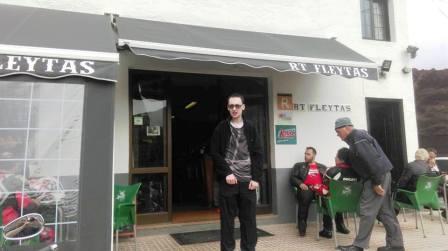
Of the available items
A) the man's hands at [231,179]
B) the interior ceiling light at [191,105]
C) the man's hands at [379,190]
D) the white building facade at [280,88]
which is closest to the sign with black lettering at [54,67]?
the white building facade at [280,88]

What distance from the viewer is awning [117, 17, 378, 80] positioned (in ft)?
18.1

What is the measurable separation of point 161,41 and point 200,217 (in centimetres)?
339

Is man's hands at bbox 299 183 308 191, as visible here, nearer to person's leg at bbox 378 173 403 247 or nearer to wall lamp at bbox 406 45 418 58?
person's leg at bbox 378 173 403 247

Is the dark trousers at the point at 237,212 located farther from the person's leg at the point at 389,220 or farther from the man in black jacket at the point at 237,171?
the person's leg at the point at 389,220

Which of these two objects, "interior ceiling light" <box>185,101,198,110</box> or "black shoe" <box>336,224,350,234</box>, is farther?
"interior ceiling light" <box>185,101,198,110</box>

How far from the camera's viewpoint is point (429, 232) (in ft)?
22.5

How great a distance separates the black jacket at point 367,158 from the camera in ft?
17.3

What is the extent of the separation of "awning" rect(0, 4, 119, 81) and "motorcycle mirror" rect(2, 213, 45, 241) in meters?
1.93

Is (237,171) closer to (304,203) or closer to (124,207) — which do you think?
(124,207)

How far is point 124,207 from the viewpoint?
214 inches

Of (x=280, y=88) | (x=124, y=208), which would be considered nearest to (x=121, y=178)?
(x=124, y=208)

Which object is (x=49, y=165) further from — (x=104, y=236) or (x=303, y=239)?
(x=303, y=239)

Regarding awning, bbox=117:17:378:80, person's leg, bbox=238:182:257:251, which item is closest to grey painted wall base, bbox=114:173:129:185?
awning, bbox=117:17:378:80

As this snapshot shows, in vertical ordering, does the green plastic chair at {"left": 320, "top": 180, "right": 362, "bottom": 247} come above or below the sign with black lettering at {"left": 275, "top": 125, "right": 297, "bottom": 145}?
below
